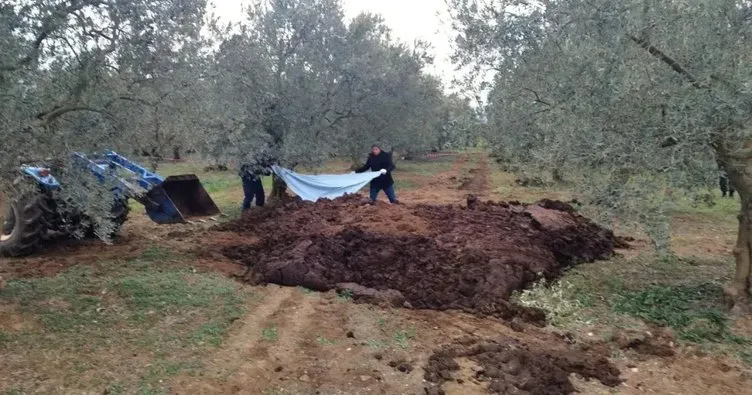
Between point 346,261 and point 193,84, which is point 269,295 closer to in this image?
point 346,261

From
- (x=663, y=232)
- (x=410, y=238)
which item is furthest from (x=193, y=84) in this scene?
(x=663, y=232)

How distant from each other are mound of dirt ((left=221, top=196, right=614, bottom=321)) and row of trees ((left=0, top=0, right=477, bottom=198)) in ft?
6.02

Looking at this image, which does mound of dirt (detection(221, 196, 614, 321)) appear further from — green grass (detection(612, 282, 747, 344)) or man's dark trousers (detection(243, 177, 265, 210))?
man's dark trousers (detection(243, 177, 265, 210))

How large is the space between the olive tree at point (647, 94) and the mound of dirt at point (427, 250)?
1910 millimetres

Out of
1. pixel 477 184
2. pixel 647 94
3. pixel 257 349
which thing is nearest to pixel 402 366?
pixel 257 349

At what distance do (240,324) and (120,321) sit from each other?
1.20m

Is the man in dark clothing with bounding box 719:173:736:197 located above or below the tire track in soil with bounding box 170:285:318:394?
above

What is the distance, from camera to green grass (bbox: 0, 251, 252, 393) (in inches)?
207

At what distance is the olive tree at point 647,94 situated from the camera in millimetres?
6242

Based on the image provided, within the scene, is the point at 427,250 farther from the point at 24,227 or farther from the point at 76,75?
the point at 24,227

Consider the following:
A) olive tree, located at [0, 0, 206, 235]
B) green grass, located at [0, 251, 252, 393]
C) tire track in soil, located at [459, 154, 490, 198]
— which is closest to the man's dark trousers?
green grass, located at [0, 251, 252, 393]

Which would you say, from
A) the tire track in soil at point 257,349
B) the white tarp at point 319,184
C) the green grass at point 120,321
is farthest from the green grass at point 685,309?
the white tarp at point 319,184

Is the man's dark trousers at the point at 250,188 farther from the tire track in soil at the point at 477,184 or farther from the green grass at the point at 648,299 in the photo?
the tire track in soil at the point at 477,184

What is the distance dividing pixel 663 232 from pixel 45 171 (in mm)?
6465
